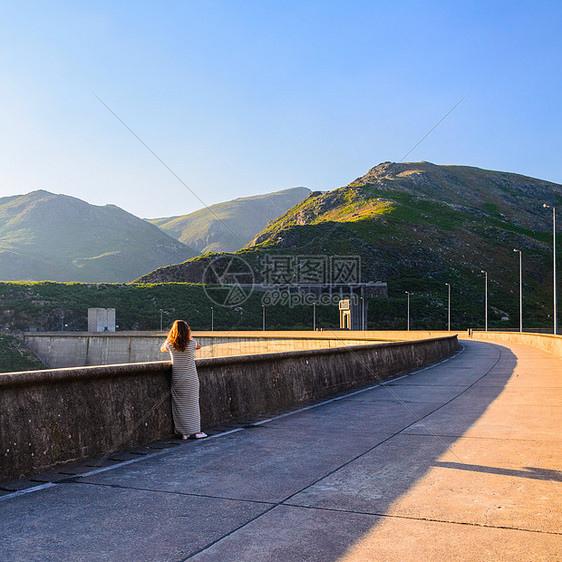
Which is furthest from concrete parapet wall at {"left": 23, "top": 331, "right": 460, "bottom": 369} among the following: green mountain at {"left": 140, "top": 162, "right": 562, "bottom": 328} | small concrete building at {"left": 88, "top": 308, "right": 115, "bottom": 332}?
green mountain at {"left": 140, "top": 162, "right": 562, "bottom": 328}

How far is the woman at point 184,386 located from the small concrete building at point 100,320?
3023 inches

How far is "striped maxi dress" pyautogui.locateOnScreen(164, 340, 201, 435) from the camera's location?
27.7 feet

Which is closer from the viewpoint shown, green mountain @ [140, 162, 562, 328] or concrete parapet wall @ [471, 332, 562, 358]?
concrete parapet wall @ [471, 332, 562, 358]

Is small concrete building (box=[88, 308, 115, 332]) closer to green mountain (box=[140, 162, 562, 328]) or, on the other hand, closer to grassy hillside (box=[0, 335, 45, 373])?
grassy hillside (box=[0, 335, 45, 373])

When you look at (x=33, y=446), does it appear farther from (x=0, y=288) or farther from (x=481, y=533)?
(x=0, y=288)

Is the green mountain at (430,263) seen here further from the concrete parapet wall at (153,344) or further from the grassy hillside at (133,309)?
the concrete parapet wall at (153,344)

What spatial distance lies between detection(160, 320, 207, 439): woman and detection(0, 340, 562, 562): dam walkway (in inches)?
13.0

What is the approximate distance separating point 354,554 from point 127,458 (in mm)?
3774

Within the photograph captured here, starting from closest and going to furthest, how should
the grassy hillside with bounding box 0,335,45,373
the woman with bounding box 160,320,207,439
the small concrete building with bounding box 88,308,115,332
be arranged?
the woman with bounding box 160,320,207,439, the grassy hillside with bounding box 0,335,45,373, the small concrete building with bounding box 88,308,115,332

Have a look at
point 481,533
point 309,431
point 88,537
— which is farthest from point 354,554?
point 309,431

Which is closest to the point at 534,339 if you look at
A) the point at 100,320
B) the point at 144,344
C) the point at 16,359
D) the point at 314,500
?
the point at 144,344

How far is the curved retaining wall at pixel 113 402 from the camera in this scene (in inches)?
247

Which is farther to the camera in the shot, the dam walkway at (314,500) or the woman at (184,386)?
the woman at (184,386)

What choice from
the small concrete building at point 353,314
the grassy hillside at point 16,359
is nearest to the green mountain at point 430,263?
the small concrete building at point 353,314
